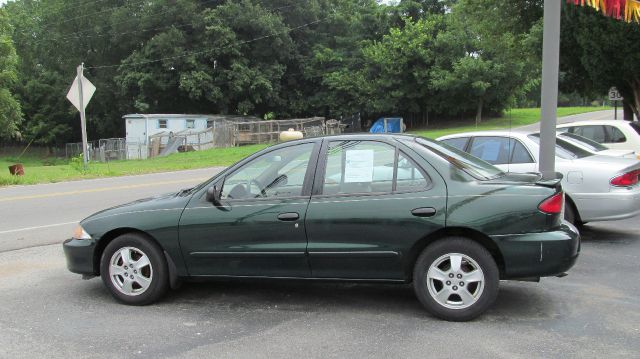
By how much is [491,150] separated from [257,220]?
448 cm

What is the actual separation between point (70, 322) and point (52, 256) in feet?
9.34

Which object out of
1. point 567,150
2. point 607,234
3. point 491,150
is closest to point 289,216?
point 491,150

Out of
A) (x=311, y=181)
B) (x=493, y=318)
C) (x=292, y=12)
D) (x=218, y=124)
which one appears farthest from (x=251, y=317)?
(x=292, y=12)

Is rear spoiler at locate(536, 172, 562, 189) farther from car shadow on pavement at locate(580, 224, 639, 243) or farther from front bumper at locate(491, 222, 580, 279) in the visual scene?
car shadow on pavement at locate(580, 224, 639, 243)

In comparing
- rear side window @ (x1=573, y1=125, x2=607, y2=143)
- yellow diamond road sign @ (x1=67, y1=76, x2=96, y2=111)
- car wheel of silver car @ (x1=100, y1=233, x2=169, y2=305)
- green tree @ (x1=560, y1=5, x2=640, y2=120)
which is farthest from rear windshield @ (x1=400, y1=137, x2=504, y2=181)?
yellow diamond road sign @ (x1=67, y1=76, x2=96, y2=111)

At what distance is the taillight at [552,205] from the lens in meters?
4.64

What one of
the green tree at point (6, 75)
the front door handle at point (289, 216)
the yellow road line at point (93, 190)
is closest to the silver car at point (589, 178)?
the front door handle at point (289, 216)

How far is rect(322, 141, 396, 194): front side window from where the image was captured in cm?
500

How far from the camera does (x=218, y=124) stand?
42.9 metres

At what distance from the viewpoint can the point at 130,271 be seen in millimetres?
5359

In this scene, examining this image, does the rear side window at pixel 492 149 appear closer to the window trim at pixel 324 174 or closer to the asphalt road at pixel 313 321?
the asphalt road at pixel 313 321

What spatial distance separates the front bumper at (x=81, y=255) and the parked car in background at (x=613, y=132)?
33.5 feet

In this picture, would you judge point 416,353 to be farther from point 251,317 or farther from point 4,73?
point 4,73

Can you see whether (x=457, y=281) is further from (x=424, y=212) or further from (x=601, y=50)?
(x=601, y=50)
